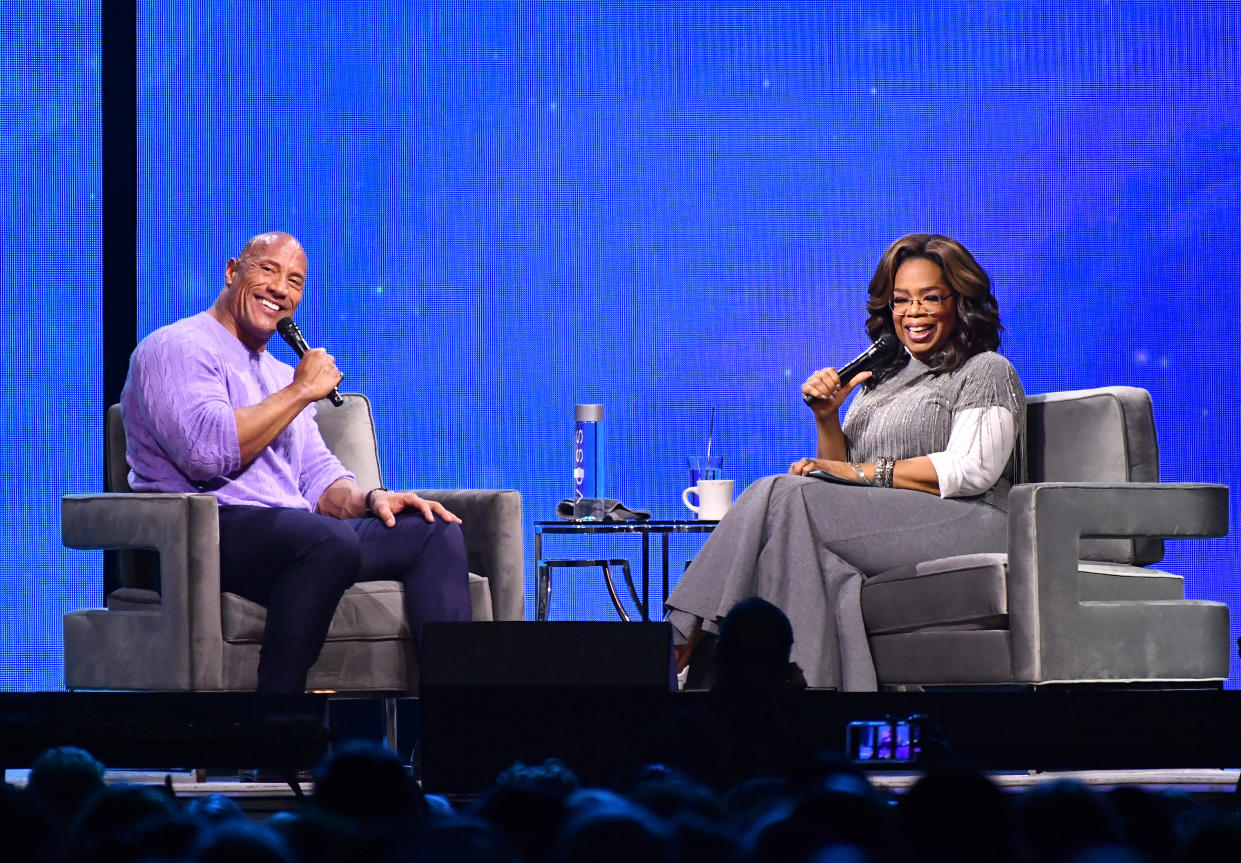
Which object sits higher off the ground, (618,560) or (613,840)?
(618,560)

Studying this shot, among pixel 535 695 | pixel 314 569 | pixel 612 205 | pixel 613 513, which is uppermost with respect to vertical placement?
pixel 612 205

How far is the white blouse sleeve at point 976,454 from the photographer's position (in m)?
2.98

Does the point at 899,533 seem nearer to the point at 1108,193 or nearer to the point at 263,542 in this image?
the point at 263,542

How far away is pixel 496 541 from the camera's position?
10.2ft

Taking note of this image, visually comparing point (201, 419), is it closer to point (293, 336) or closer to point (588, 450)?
point (293, 336)

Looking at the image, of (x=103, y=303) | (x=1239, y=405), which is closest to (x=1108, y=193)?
(x=1239, y=405)

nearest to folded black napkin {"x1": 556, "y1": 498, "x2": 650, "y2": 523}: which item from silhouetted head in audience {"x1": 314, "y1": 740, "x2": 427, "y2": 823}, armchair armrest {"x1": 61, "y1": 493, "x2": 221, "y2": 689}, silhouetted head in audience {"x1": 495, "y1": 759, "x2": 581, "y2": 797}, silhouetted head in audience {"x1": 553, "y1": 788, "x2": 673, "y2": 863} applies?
armchair armrest {"x1": 61, "y1": 493, "x2": 221, "y2": 689}

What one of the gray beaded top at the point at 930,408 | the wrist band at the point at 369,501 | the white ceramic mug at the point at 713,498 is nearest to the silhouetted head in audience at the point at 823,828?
the wrist band at the point at 369,501

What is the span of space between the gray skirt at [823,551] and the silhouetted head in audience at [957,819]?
222 cm

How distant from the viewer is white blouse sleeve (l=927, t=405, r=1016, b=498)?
298cm

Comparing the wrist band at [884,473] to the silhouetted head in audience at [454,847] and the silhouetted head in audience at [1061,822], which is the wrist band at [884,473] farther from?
the silhouetted head in audience at [454,847]

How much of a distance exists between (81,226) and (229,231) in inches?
17.5

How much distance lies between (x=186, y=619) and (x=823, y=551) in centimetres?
123

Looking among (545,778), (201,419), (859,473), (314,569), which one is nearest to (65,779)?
(545,778)
